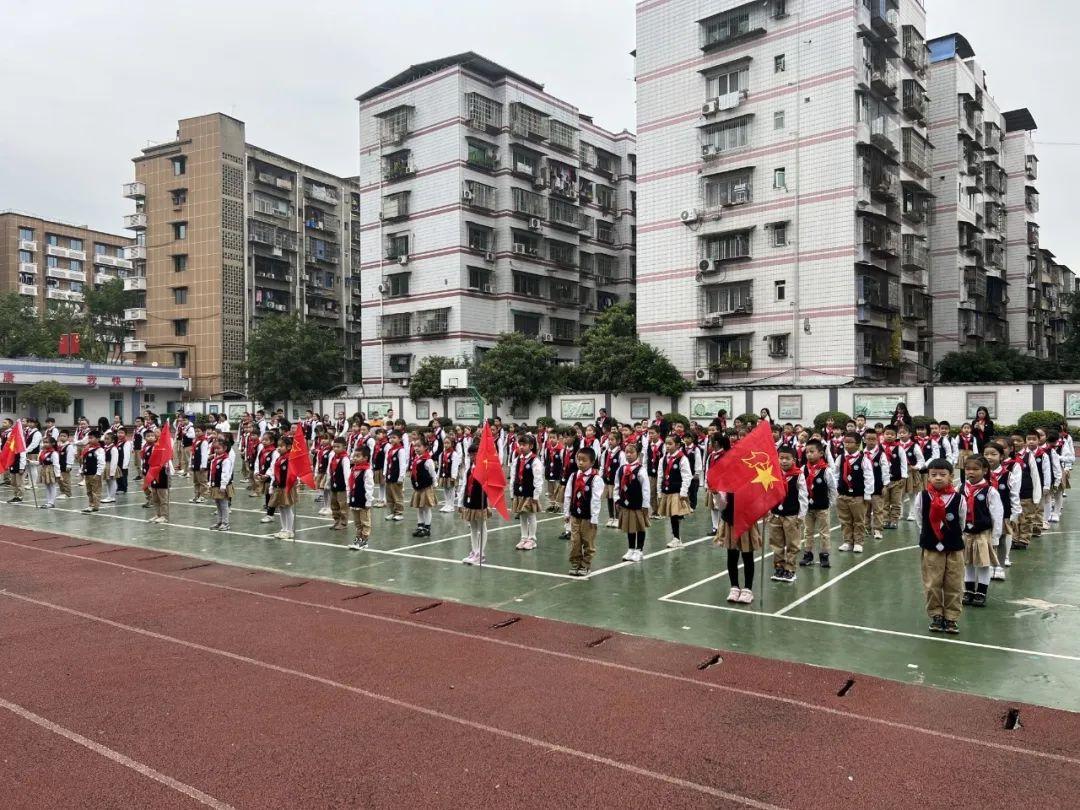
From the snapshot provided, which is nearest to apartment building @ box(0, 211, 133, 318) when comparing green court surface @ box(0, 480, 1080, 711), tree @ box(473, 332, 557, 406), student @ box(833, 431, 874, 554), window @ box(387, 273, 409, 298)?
window @ box(387, 273, 409, 298)

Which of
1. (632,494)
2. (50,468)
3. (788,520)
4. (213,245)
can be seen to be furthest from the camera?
(213,245)

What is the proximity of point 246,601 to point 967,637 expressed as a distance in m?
7.42

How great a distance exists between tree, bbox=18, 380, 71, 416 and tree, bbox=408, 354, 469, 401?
18.6 m

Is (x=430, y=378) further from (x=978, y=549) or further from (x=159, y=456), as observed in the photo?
(x=978, y=549)

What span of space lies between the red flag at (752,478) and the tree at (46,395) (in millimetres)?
41618

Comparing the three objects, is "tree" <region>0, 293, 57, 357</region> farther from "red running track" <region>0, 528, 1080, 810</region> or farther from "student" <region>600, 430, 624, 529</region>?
"red running track" <region>0, 528, 1080, 810</region>

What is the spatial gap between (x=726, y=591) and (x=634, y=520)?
5.70 ft

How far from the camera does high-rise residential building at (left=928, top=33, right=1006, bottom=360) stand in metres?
40.1

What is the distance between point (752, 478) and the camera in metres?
8.28

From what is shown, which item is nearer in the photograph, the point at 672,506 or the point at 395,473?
the point at 672,506

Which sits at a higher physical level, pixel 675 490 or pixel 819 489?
pixel 819 489

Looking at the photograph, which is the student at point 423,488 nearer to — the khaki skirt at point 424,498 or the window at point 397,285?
the khaki skirt at point 424,498

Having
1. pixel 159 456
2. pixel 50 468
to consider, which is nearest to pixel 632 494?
pixel 159 456

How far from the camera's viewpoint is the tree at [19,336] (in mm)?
48281
